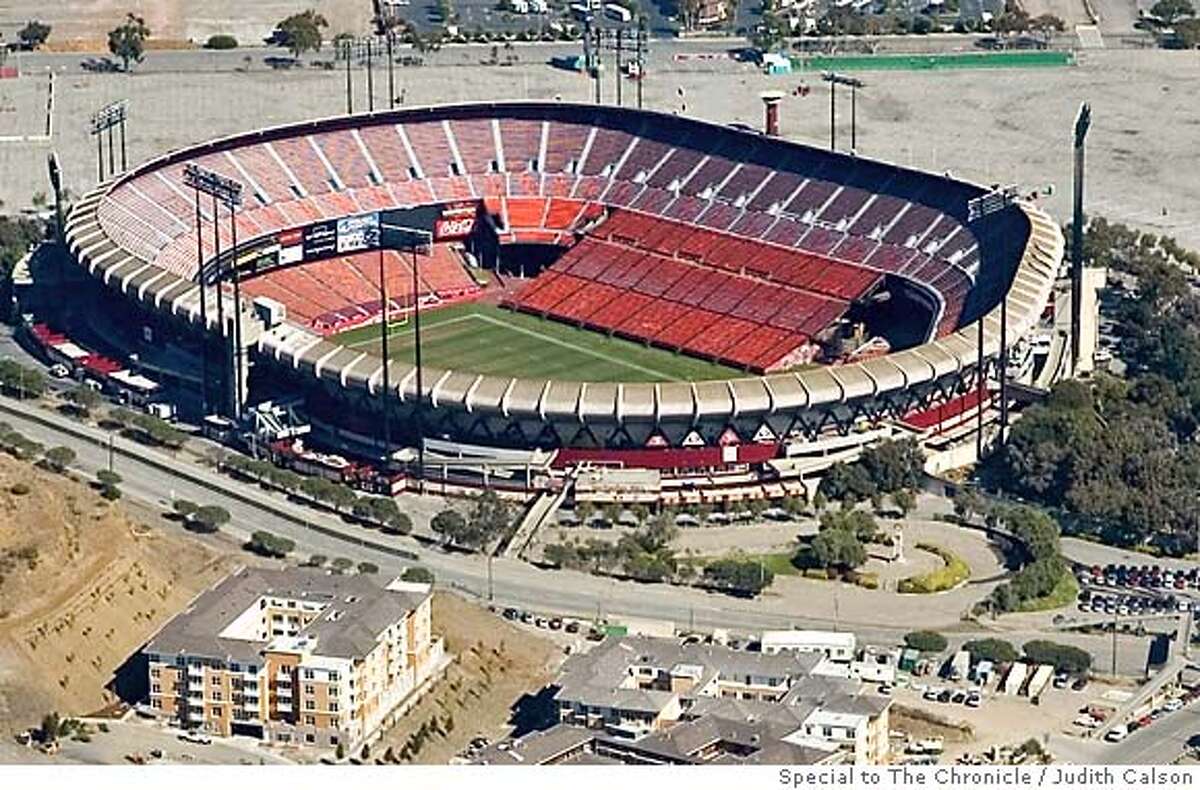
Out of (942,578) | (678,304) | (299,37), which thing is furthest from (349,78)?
(942,578)

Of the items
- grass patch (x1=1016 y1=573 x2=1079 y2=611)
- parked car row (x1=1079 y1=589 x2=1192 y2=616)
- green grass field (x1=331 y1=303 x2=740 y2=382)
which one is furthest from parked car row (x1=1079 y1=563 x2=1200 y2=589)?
green grass field (x1=331 y1=303 x2=740 y2=382)

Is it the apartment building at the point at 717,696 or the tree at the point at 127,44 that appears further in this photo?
the tree at the point at 127,44

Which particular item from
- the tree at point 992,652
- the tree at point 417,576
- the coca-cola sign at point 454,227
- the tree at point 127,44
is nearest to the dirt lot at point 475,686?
the tree at point 417,576

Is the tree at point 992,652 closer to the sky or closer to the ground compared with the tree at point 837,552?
closer to the ground

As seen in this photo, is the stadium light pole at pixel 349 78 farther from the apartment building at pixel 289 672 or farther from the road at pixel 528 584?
the apartment building at pixel 289 672

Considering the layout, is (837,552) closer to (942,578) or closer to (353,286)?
(942,578)

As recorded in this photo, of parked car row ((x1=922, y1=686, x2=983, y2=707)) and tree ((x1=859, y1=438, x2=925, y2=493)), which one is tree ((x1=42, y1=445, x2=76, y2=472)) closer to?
tree ((x1=859, y1=438, x2=925, y2=493))
